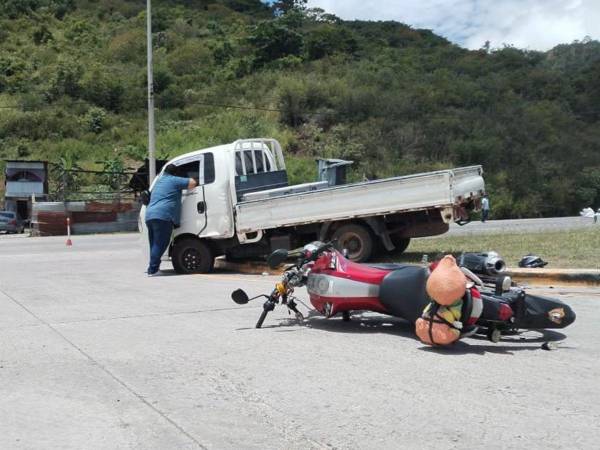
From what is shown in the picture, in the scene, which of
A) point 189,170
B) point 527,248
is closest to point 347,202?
point 189,170

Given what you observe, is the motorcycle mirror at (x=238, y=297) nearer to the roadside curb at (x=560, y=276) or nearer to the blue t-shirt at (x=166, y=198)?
the roadside curb at (x=560, y=276)

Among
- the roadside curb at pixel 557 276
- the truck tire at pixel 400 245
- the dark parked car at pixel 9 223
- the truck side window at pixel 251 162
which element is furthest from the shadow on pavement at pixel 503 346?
the dark parked car at pixel 9 223

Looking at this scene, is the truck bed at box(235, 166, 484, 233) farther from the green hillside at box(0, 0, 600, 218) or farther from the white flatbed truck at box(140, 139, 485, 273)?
the green hillside at box(0, 0, 600, 218)

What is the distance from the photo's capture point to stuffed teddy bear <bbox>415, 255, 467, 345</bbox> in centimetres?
580

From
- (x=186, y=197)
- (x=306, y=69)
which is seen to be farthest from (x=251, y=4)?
(x=186, y=197)

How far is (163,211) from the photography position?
12578mm

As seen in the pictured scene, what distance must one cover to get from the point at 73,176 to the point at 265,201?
32.6m

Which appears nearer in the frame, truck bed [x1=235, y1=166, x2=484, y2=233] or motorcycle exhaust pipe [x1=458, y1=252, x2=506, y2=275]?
motorcycle exhaust pipe [x1=458, y1=252, x2=506, y2=275]

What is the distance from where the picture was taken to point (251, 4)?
114m

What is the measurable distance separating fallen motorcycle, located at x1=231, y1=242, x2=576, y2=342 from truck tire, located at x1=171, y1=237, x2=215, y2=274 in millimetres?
5654

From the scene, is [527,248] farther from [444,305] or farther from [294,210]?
[444,305]

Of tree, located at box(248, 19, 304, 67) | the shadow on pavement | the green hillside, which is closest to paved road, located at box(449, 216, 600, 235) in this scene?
the shadow on pavement

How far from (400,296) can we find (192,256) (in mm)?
7190

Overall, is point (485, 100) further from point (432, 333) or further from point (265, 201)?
point (432, 333)
